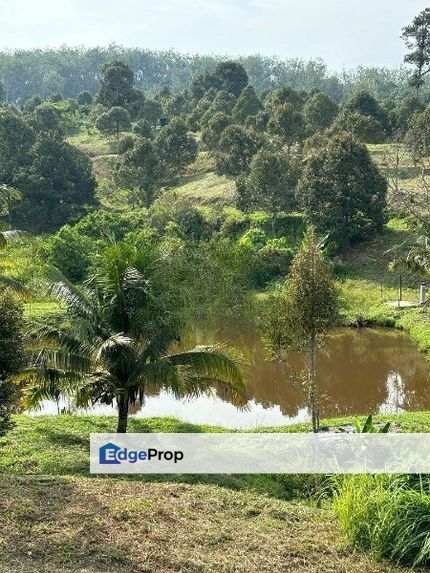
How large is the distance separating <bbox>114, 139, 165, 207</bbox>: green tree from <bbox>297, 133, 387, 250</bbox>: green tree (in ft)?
38.1

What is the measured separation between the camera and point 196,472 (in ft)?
32.5

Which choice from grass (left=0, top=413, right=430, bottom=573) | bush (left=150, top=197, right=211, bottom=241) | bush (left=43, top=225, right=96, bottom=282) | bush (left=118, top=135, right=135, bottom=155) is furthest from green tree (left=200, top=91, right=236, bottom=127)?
grass (left=0, top=413, right=430, bottom=573)

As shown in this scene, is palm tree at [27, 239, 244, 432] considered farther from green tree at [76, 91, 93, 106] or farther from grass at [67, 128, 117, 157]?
green tree at [76, 91, 93, 106]

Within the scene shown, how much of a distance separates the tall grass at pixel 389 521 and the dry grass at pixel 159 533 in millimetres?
160

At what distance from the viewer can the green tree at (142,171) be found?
38.6 m

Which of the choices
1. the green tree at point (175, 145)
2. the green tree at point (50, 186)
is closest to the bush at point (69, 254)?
the green tree at point (50, 186)

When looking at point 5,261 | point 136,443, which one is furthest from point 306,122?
point 136,443

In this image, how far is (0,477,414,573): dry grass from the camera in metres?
5.22

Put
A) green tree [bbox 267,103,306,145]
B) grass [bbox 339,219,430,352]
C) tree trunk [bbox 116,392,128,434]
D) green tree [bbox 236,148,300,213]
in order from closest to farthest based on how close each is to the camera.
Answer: tree trunk [bbox 116,392,128,434]
grass [bbox 339,219,430,352]
green tree [bbox 236,148,300,213]
green tree [bbox 267,103,306,145]

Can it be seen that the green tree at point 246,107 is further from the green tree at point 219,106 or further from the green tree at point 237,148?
the green tree at point 237,148

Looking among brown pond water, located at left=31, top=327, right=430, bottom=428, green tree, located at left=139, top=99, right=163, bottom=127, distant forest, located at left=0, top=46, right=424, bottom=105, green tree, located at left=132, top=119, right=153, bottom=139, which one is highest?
distant forest, located at left=0, top=46, right=424, bottom=105

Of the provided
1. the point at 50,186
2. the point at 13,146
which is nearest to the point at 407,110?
the point at 50,186

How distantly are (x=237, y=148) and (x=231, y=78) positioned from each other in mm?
22377

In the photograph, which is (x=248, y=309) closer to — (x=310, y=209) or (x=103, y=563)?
(x=310, y=209)
